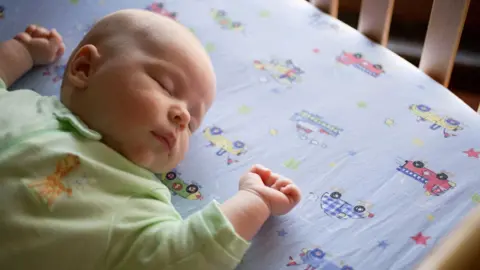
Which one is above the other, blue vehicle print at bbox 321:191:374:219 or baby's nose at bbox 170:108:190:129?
baby's nose at bbox 170:108:190:129

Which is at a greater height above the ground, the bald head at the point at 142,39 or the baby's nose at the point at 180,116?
the bald head at the point at 142,39

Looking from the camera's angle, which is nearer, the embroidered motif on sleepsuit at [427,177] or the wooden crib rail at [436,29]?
the embroidered motif on sleepsuit at [427,177]

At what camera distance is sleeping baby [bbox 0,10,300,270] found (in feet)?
2.51

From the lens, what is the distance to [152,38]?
906 mm

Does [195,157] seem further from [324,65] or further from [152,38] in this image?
[324,65]

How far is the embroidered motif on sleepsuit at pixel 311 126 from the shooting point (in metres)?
1.07

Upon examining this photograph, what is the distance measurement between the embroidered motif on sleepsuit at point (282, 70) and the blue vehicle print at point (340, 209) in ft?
1.02

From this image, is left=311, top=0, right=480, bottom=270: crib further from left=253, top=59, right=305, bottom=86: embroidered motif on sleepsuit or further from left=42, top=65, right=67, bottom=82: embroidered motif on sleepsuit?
left=42, top=65, right=67, bottom=82: embroidered motif on sleepsuit

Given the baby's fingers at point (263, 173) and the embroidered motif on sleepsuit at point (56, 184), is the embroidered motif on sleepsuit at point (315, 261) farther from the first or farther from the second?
the embroidered motif on sleepsuit at point (56, 184)

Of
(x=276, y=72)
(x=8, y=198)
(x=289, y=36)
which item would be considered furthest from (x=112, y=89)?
(x=289, y=36)

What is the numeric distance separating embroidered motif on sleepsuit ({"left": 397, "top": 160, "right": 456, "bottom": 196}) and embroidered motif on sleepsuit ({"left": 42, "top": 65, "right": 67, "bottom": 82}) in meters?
0.67

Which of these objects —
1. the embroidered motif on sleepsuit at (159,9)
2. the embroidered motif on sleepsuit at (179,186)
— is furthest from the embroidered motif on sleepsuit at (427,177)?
the embroidered motif on sleepsuit at (159,9)

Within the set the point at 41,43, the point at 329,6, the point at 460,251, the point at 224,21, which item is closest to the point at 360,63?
the point at 329,6

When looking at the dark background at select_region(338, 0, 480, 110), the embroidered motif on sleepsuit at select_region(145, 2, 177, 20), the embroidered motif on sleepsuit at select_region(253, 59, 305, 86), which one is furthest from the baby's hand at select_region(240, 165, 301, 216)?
the dark background at select_region(338, 0, 480, 110)
